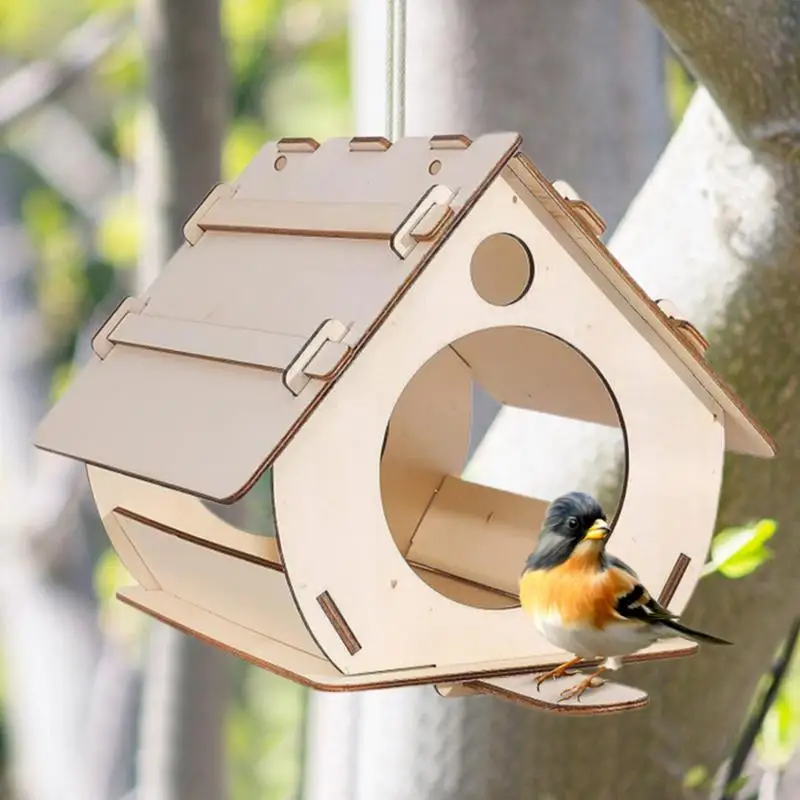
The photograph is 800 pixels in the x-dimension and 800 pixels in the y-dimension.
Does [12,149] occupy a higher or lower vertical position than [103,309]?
higher

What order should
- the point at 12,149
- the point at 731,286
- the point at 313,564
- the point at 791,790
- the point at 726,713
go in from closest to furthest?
1. the point at 313,564
2. the point at 731,286
3. the point at 726,713
4. the point at 791,790
5. the point at 12,149

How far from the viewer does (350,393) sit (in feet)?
2.54

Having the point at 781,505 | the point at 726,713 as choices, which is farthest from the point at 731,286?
the point at 726,713

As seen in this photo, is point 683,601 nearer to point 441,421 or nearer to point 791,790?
point 441,421

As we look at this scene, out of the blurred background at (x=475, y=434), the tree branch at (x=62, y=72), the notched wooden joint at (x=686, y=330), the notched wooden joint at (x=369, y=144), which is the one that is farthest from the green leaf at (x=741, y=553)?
the tree branch at (x=62, y=72)

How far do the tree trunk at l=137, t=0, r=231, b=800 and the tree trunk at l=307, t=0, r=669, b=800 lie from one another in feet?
0.43

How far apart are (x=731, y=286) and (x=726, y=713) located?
39 centimetres

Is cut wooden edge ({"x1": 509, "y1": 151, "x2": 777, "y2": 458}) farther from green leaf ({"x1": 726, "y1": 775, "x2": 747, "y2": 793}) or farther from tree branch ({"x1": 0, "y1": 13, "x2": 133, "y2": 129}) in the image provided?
tree branch ({"x1": 0, "y1": 13, "x2": 133, "y2": 129})

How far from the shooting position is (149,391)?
884 millimetres

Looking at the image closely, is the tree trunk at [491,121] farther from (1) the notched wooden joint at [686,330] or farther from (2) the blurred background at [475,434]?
(1) the notched wooden joint at [686,330]

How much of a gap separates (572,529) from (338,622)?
0.47 feet

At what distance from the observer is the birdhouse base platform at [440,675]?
2.51 feet

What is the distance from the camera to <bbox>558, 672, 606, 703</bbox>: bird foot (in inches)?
30.6

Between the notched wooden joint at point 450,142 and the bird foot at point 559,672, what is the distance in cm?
31
